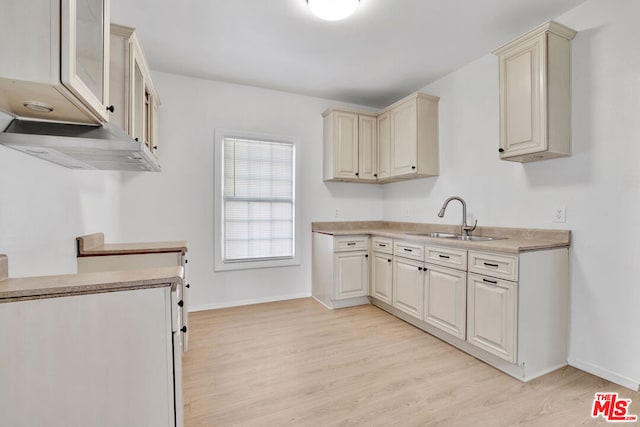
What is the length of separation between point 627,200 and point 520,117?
2.87 ft

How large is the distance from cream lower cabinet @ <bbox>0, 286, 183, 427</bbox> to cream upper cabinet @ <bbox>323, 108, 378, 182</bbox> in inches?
116

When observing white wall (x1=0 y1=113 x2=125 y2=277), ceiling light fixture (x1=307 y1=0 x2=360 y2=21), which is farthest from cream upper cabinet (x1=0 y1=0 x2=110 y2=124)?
ceiling light fixture (x1=307 y1=0 x2=360 y2=21)

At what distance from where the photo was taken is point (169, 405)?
117 centimetres

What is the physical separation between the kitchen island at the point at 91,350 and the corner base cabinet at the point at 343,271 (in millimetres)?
2378

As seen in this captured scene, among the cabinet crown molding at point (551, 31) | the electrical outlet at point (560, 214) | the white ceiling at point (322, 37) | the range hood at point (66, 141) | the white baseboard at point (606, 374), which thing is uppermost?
the white ceiling at point (322, 37)

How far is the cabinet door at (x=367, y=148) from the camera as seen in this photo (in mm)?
3941

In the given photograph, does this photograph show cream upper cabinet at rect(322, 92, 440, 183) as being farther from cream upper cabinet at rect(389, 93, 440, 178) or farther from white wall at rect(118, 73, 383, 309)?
white wall at rect(118, 73, 383, 309)

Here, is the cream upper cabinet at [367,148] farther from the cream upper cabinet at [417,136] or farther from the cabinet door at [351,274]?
the cabinet door at [351,274]

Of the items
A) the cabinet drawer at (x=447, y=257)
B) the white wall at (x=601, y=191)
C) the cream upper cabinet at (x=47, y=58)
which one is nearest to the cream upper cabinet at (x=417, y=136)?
the white wall at (x=601, y=191)

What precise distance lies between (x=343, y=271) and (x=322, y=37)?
2389mm

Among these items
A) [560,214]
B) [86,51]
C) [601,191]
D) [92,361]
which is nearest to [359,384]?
[92,361]

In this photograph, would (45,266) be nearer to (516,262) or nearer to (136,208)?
(136,208)

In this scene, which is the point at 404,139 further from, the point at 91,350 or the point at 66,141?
the point at 91,350
